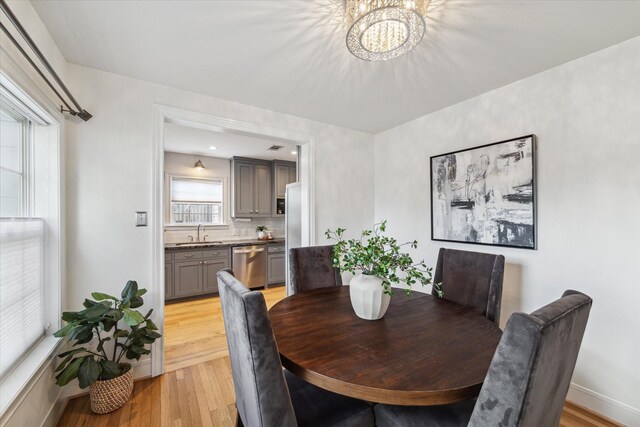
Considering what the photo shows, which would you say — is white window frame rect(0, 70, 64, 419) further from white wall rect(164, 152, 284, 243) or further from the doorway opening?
white wall rect(164, 152, 284, 243)

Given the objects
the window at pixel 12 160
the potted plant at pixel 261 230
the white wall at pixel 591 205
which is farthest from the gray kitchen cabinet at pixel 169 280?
the white wall at pixel 591 205

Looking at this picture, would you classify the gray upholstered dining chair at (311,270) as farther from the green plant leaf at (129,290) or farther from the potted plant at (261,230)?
the potted plant at (261,230)

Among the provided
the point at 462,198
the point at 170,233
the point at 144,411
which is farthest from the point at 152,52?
the point at 170,233

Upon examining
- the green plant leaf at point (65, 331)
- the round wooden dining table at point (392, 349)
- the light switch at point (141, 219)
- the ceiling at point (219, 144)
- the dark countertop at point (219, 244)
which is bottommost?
the green plant leaf at point (65, 331)

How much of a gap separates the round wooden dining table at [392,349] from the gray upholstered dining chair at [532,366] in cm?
14

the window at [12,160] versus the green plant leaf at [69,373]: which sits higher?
the window at [12,160]

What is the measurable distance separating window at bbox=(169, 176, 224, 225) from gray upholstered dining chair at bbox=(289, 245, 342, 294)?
330 cm

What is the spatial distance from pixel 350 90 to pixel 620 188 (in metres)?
1.97

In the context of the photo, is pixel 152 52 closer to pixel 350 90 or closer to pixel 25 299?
pixel 350 90

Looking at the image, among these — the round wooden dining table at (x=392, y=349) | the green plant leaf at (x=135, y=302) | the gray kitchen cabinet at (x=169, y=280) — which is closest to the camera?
the round wooden dining table at (x=392, y=349)

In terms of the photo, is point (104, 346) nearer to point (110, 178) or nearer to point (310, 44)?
point (110, 178)

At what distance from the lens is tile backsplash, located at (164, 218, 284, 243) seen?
4.68 meters

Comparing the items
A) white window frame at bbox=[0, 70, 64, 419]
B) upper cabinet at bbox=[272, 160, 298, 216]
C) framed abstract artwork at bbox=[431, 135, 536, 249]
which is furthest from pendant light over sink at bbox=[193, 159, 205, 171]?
framed abstract artwork at bbox=[431, 135, 536, 249]

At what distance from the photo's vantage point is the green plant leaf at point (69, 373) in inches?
62.4
